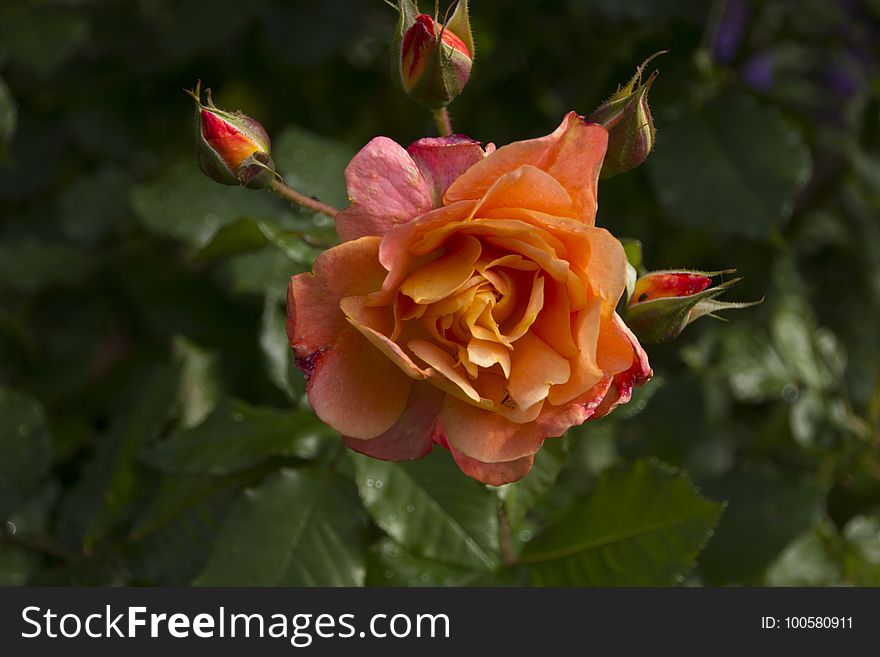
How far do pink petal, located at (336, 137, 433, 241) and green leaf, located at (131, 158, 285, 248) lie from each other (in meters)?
0.74

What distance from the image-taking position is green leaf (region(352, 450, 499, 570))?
1.15m

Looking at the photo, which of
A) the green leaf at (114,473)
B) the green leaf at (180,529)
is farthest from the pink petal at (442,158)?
the green leaf at (114,473)

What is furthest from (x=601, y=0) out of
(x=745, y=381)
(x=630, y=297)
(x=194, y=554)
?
(x=194, y=554)

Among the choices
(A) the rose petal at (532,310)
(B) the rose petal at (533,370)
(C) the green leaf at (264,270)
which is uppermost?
(A) the rose petal at (532,310)

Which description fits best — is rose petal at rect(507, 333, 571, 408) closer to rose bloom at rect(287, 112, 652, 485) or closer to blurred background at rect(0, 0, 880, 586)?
rose bloom at rect(287, 112, 652, 485)

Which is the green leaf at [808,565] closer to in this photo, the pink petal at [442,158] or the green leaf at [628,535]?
the green leaf at [628,535]

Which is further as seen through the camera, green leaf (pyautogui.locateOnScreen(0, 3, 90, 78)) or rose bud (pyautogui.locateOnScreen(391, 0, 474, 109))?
green leaf (pyautogui.locateOnScreen(0, 3, 90, 78))

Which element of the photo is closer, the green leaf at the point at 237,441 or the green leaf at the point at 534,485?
the green leaf at the point at 534,485

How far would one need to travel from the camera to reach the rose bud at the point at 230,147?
3.15 ft

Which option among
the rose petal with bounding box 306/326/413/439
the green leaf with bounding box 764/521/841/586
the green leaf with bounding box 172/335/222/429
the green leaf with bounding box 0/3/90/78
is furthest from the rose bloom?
the green leaf with bounding box 0/3/90/78

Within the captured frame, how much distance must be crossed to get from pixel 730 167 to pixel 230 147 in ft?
3.27

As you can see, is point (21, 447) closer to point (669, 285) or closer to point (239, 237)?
point (239, 237)

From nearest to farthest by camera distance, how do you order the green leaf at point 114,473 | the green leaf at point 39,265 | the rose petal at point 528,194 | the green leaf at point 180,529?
the rose petal at point 528,194, the green leaf at point 180,529, the green leaf at point 114,473, the green leaf at point 39,265

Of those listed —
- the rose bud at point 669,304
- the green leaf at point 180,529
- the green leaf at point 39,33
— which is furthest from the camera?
the green leaf at point 39,33
